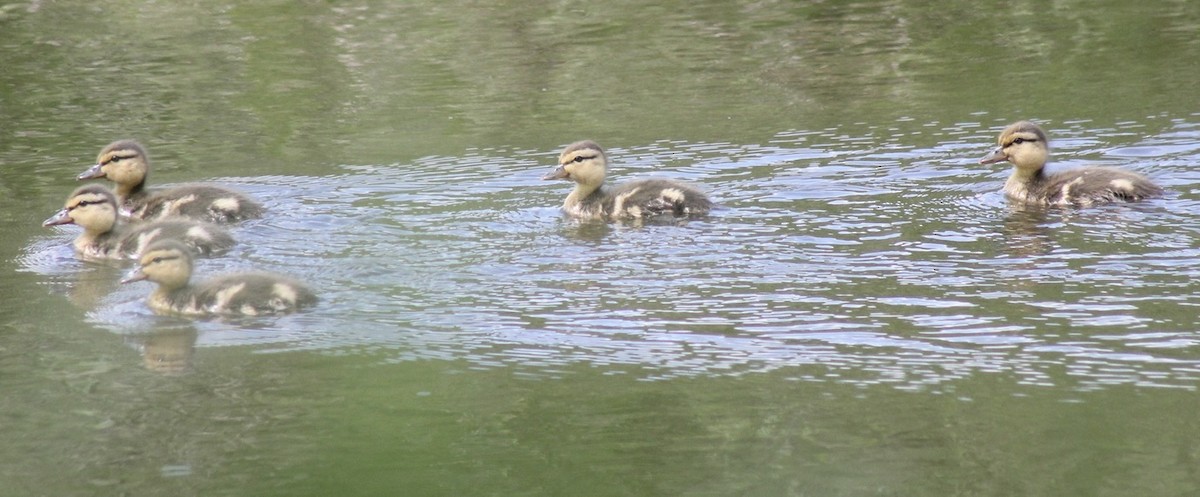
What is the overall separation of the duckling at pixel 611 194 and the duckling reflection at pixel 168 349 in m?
2.23

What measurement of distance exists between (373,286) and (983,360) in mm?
2368

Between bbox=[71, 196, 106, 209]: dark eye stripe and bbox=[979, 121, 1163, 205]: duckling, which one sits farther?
bbox=[71, 196, 106, 209]: dark eye stripe

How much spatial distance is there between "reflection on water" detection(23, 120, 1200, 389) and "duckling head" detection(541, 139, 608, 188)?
10.2 inches

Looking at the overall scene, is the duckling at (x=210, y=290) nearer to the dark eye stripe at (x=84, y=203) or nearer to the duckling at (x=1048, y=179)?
the dark eye stripe at (x=84, y=203)

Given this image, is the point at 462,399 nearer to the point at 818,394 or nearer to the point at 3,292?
the point at 818,394

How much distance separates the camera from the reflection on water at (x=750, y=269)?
5.08 m

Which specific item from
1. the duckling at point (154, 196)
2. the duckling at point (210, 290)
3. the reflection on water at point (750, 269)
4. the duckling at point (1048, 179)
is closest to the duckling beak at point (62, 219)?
the reflection on water at point (750, 269)

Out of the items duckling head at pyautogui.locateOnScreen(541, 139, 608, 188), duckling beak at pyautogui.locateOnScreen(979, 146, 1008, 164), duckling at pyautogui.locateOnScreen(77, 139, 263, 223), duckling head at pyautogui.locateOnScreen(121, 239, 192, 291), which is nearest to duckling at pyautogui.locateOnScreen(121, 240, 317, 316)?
duckling head at pyautogui.locateOnScreen(121, 239, 192, 291)

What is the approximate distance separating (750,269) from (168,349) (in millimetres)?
2053

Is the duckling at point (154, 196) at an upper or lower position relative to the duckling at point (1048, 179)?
lower

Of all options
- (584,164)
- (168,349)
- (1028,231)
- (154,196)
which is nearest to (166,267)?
(168,349)

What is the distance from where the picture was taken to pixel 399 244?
6.88m

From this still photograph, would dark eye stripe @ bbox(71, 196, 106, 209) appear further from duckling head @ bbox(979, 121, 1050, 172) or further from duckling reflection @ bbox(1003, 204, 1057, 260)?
duckling head @ bbox(979, 121, 1050, 172)

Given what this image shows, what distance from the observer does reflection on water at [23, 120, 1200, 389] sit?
5.08 meters
